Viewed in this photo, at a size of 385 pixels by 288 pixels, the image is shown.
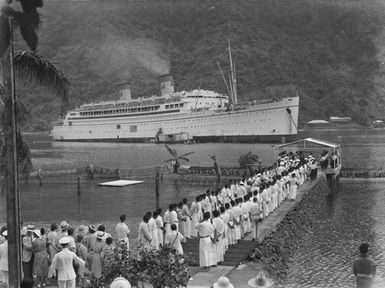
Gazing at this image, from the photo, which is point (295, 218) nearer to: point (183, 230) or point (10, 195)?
point (183, 230)

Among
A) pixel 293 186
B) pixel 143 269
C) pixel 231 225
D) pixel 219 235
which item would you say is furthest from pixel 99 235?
→ pixel 293 186

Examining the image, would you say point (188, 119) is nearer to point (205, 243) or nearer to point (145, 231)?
point (145, 231)

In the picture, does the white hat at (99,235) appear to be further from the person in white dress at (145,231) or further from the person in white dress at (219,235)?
the person in white dress at (219,235)

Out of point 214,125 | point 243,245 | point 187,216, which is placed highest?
point 214,125

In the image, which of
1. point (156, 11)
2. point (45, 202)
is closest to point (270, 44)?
point (156, 11)

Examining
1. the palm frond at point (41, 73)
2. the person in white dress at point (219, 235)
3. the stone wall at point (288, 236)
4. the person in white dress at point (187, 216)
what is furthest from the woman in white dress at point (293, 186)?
the palm frond at point (41, 73)

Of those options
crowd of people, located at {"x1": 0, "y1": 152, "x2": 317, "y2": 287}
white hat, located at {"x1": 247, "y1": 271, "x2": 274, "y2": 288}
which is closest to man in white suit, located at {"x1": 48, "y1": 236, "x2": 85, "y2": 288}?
crowd of people, located at {"x1": 0, "y1": 152, "x2": 317, "y2": 287}
